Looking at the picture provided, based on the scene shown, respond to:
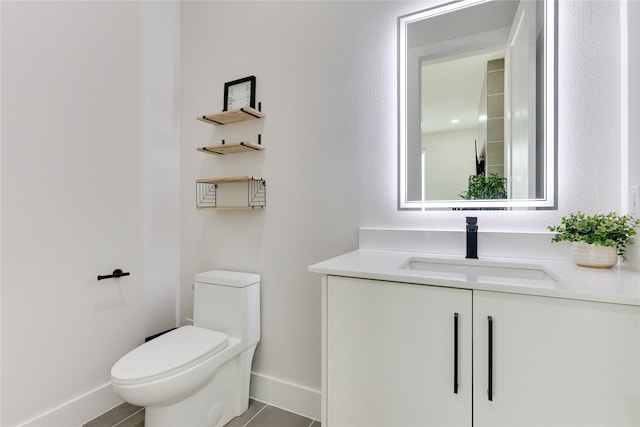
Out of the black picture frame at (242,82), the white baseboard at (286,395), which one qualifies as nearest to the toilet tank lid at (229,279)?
the white baseboard at (286,395)

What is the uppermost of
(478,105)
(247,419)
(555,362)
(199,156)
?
(478,105)

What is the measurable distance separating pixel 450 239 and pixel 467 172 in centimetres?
32

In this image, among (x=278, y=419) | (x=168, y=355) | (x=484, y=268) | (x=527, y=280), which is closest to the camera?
(x=527, y=280)

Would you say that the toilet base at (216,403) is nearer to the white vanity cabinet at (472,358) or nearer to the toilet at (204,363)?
the toilet at (204,363)

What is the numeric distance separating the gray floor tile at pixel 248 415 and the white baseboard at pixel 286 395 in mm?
32

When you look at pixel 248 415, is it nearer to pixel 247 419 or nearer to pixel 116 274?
pixel 247 419

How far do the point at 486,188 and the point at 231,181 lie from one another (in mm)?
1401

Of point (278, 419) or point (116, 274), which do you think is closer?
point (278, 419)

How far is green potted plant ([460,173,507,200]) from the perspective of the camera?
4.42 ft

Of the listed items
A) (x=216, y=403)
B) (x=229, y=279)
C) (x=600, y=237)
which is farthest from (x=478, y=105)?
(x=216, y=403)

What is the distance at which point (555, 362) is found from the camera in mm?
800

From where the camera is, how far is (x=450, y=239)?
1.36 metres

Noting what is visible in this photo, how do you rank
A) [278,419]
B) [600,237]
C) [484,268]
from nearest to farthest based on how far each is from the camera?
1. [600,237]
2. [484,268]
3. [278,419]

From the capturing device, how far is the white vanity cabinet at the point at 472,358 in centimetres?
76
